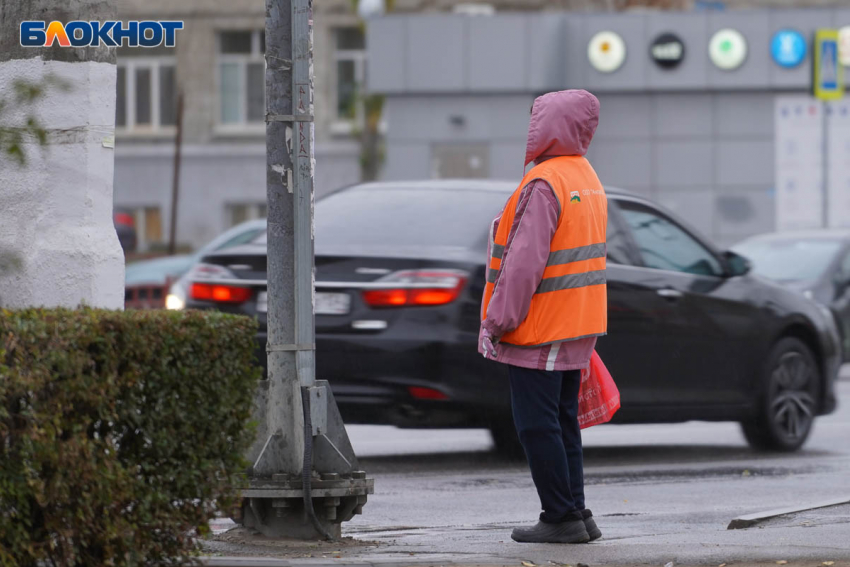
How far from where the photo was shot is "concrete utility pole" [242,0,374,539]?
6016mm

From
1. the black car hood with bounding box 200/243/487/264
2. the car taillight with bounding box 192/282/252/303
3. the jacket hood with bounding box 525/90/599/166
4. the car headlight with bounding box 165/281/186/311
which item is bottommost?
the car headlight with bounding box 165/281/186/311

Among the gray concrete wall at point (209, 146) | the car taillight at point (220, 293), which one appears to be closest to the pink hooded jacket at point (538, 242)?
the car taillight at point (220, 293)

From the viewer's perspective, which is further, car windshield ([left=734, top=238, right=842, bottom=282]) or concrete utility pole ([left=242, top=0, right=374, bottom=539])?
car windshield ([left=734, top=238, right=842, bottom=282])

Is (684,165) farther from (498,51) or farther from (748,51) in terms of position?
(498,51)

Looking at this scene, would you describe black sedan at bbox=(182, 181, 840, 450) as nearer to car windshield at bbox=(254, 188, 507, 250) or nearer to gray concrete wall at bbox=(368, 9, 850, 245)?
car windshield at bbox=(254, 188, 507, 250)

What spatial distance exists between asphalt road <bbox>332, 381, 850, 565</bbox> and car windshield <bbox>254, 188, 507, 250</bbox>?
4.26 ft

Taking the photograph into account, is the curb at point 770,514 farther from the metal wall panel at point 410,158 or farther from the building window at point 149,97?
the building window at point 149,97

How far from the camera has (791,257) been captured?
17516 millimetres

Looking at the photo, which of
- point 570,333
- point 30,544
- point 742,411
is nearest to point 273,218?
point 570,333

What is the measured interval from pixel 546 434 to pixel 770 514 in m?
1.26

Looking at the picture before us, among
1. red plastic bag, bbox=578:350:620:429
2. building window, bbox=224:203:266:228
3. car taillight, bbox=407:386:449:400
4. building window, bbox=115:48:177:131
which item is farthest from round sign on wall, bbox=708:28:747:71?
red plastic bag, bbox=578:350:620:429

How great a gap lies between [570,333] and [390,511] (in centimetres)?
184

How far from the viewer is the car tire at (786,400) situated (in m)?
10.2

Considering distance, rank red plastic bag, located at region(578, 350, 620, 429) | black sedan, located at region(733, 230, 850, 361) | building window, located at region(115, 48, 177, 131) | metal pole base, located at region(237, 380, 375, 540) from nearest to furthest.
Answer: metal pole base, located at region(237, 380, 375, 540), red plastic bag, located at region(578, 350, 620, 429), black sedan, located at region(733, 230, 850, 361), building window, located at region(115, 48, 177, 131)
